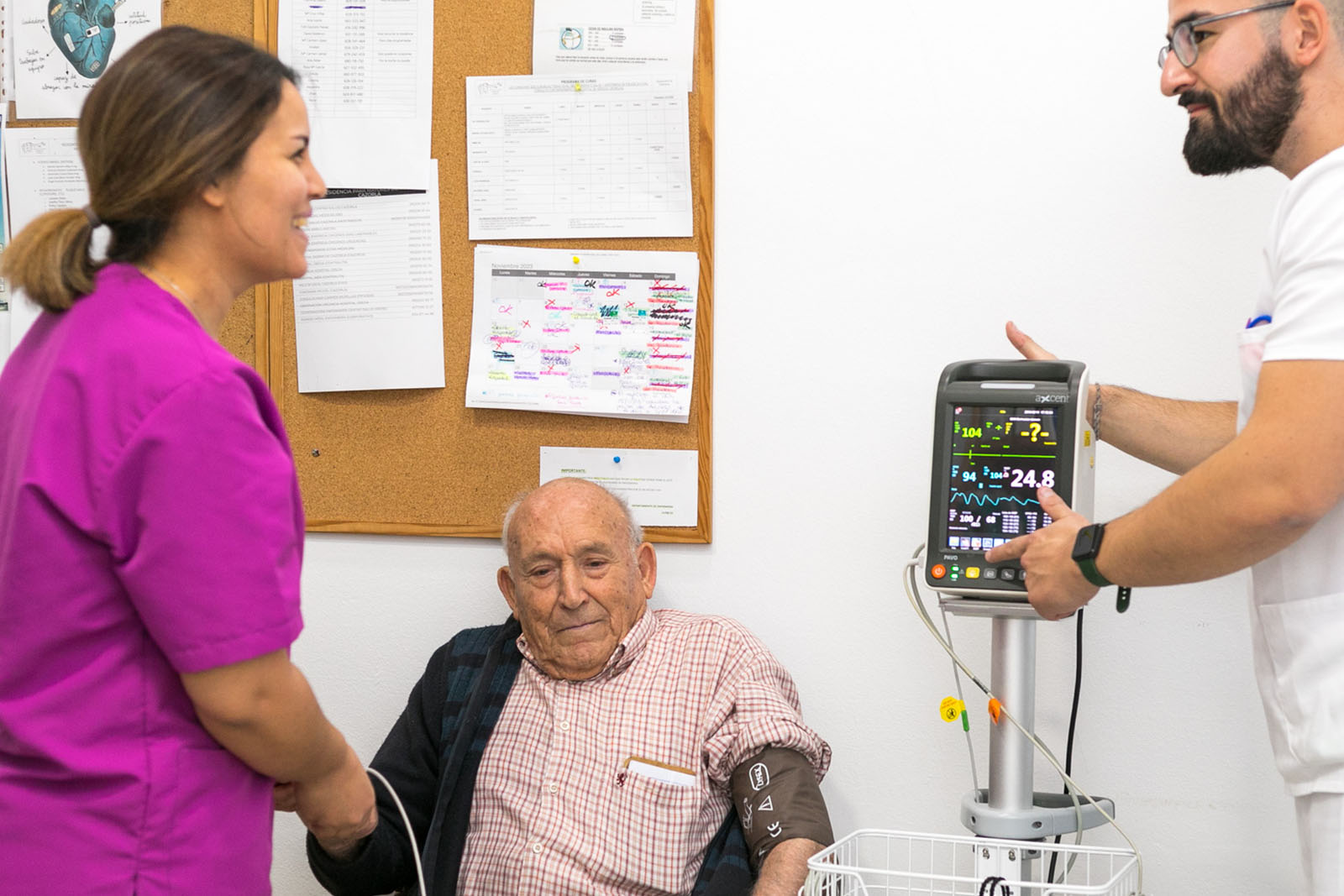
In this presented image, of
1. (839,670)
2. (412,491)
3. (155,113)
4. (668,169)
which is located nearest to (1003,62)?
(668,169)

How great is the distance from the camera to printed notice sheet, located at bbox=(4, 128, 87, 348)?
2396mm

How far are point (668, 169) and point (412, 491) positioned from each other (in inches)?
29.0

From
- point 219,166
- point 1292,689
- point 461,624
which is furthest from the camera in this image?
point 461,624

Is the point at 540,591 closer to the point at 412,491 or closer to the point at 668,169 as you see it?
the point at 412,491

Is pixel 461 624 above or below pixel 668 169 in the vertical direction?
below

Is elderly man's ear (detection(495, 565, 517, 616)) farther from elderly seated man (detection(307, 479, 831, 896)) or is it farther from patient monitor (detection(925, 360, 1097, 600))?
patient monitor (detection(925, 360, 1097, 600))

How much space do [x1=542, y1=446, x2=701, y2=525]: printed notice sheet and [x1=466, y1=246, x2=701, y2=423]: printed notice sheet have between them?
0.07 metres

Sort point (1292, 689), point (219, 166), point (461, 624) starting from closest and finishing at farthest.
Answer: point (219, 166)
point (1292, 689)
point (461, 624)

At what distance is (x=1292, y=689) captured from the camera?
1329 mm

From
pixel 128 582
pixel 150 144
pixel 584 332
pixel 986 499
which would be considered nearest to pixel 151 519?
pixel 128 582

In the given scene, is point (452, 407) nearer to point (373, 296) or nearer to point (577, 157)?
point (373, 296)

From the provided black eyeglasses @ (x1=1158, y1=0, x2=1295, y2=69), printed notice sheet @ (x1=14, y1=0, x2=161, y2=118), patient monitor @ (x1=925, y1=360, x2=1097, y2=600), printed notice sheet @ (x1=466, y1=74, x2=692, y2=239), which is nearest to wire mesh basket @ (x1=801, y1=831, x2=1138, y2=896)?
patient monitor @ (x1=925, y1=360, x2=1097, y2=600)

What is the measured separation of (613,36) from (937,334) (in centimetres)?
75

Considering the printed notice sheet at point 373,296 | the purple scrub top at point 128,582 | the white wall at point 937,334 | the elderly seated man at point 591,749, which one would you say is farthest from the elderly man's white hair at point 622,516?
the purple scrub top at point 128,582
